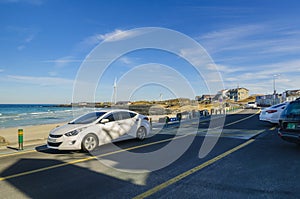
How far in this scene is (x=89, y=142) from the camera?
8.17 meters

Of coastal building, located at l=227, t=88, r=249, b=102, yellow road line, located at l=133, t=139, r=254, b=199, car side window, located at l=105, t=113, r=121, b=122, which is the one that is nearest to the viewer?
yellow road line, located at l=133, t=139, r=254, b=199

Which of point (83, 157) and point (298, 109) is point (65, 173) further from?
point (298, 109)

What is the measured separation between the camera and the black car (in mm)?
7160

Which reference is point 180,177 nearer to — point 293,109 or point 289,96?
point 293,109

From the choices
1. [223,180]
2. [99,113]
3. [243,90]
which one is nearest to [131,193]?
[223,180]

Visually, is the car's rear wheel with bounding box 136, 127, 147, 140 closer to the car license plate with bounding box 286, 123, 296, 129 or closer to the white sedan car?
the white sedan car

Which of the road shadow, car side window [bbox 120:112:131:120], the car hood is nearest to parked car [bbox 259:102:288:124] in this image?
car side window [bbox 120:112:131:120]

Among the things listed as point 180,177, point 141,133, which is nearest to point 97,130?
→ point 141,133

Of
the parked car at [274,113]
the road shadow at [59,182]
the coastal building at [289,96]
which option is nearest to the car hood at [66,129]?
the road shadow at [59,182]

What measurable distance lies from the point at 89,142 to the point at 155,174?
3685mm

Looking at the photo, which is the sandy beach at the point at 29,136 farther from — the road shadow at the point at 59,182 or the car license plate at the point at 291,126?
the car license plate at the point at 291,126

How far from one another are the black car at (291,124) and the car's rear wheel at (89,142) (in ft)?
21.0

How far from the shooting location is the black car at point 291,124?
282 inches

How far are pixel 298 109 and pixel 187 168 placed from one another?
4458 mm
